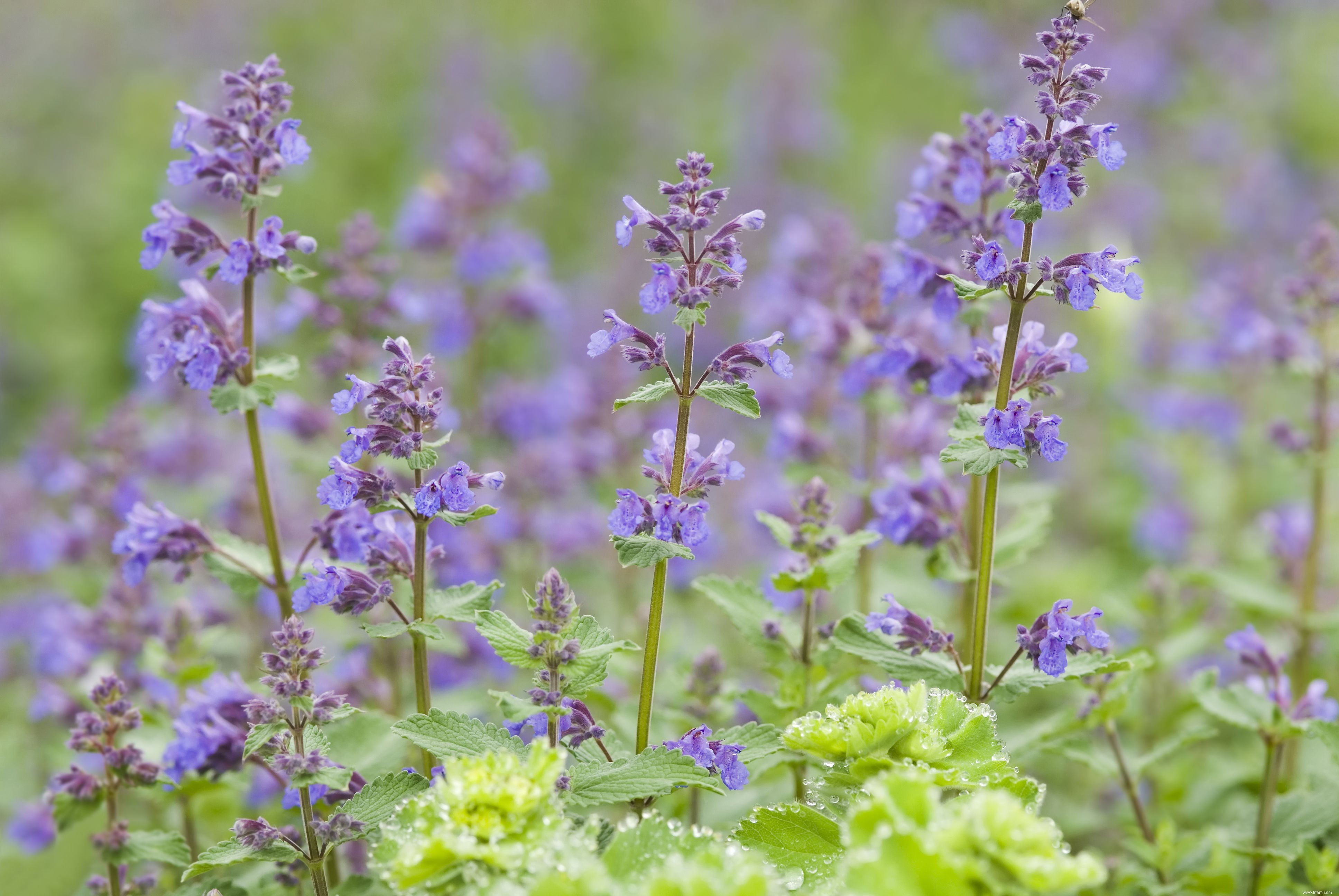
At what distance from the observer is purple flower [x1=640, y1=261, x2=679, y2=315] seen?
2.60 m

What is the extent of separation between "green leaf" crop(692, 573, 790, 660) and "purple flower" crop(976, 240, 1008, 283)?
1120 millimetres

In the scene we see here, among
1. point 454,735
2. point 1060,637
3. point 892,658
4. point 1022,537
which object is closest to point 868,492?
point 1022,537

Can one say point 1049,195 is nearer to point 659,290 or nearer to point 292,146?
point 659,290

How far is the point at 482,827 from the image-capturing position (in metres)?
2.25

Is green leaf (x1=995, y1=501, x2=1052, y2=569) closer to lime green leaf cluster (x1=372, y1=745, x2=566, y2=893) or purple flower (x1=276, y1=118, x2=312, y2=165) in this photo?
lime green leaf cluster (x1=372, y1=745, x2=566, y2=893)

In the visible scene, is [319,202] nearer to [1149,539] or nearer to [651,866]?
[1149,539]

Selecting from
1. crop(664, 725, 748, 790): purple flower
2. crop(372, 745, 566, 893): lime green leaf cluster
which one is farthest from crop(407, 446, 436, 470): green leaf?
crop(664, 725, 748, 790): purple flower

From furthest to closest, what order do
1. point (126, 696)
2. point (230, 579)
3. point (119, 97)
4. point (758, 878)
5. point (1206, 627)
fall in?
point (119, 97) < point (1206, 627) < point (126, 696) < point (230, 579) < point (758, 878)

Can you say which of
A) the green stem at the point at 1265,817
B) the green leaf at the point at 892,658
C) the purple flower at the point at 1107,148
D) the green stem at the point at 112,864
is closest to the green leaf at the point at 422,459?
the green leaf at the point at 892,658

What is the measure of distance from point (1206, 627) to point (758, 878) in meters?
3.51

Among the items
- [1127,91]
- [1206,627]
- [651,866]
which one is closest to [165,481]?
[651,866]

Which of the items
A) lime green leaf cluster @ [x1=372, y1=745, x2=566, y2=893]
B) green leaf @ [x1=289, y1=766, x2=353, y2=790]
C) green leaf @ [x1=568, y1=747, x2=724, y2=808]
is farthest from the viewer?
green leaf @ [x1=289, y1=766, x2=353, y2=790]

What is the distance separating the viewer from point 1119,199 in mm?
9289

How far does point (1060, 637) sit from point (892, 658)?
458 millimetres
